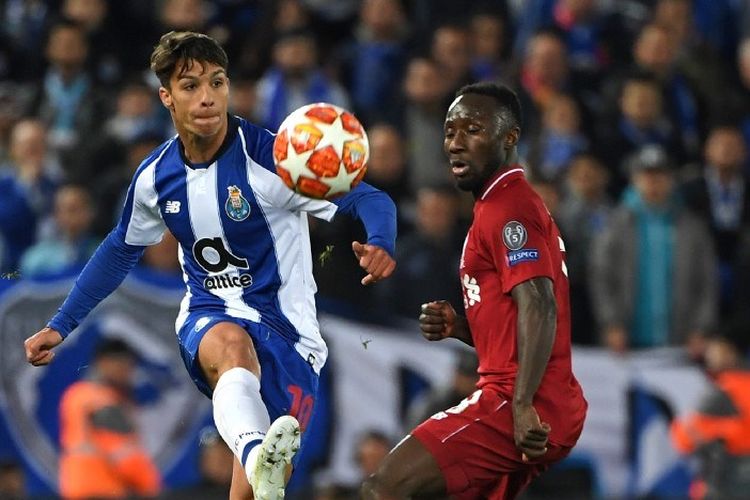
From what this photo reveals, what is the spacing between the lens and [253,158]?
262 inches

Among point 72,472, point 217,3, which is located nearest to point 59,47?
point 217,3

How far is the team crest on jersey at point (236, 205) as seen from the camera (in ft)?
21.7

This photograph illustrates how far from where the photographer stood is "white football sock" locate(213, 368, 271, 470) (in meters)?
6.16

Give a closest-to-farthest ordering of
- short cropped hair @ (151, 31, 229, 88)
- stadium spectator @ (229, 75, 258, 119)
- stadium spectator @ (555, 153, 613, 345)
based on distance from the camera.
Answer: short cropped hair @ (151, 31, 229, 88) < stadium spectator @ (555, 153, 613, 345) < stadium spectator @ (229, 75, 258, 119)

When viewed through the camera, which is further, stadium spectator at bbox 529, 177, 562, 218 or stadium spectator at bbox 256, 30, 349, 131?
stadium spectator at bbox 256, 30, 349, 131

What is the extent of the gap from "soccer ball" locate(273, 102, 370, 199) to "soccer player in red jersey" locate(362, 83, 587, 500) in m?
0.52

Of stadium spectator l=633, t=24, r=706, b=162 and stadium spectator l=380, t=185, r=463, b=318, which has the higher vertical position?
stadium spectator l=633, t=24, r=706, b=162

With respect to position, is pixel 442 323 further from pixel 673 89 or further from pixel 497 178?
pixel 673 89

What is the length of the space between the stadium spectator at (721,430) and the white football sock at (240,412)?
5205mm

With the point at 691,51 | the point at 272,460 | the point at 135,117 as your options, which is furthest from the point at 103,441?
the point at 691,51

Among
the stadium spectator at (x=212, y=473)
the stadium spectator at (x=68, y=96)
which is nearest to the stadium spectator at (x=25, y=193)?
the stadium spectator at (x=68, y=96)

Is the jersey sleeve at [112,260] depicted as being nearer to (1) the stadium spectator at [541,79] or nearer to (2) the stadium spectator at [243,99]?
(2) the stadium spectator at [243,99]

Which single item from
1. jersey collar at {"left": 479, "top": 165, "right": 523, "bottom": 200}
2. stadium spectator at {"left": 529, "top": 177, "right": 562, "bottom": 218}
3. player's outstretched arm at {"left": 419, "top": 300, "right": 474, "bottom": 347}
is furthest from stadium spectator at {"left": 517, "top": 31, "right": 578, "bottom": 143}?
jersey collar at {"left": 479, "top": 165, "right": 523, "bottom": 200}

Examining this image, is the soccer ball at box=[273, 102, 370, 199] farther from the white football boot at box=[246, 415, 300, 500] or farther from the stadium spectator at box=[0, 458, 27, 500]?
the stadium spectator at box=[0, 458, 27, 500]
